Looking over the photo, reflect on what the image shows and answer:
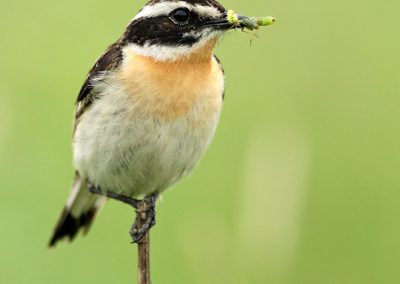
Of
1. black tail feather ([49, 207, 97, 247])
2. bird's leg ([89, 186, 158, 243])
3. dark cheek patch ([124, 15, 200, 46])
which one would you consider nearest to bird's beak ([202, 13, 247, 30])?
dark cheek patch ([124, 15, 200, 46])

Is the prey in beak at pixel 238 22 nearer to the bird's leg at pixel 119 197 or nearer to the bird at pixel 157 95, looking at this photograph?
the bird at pixel 157 95

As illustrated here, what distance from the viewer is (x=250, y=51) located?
1070 cm

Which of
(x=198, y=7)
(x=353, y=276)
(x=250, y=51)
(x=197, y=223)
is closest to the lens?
(x=197, y=223)

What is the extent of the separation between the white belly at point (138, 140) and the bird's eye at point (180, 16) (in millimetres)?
597

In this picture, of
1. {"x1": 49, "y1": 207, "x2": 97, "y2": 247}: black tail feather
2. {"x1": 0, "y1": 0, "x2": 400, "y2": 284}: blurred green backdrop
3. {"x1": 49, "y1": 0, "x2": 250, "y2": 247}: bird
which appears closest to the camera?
{"x1": 0, "y1": 0, "x2": 400, "y2": 284}: blurred green backdrop

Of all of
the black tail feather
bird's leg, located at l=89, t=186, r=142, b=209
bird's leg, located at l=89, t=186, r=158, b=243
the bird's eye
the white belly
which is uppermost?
the bird's eye

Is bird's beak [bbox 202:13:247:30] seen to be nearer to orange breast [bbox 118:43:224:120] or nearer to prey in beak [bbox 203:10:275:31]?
prey in beak [bbox 203:10:275:31]

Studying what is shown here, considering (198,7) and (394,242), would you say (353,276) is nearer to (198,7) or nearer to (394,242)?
(394,242)

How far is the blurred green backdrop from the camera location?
20.7 ft

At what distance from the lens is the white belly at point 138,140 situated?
7.18 metres

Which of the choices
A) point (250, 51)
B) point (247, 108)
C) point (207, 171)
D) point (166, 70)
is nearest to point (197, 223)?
point (166, 70)

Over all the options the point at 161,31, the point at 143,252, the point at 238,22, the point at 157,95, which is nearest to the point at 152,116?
the point at 157,95

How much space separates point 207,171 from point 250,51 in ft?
6.19

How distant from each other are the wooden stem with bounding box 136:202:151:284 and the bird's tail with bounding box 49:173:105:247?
1.78 metres
